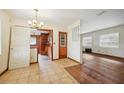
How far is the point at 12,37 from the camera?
156 inches

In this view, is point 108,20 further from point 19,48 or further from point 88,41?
point 88,41

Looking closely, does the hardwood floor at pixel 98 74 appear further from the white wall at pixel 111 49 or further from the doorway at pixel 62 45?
the white wall at pixel 111 49

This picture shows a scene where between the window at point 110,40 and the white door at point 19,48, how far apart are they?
647 cm

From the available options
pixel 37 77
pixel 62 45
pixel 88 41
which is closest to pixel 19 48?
pixel 37 77

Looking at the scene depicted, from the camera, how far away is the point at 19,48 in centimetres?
414

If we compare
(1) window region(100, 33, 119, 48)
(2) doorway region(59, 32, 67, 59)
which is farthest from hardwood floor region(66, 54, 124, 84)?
(1) window region(100, 33, 119, 48)

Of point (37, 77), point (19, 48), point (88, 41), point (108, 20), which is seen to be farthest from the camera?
point (88, 41)

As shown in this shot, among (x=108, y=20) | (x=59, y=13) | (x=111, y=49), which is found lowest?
(x=111, y=49)

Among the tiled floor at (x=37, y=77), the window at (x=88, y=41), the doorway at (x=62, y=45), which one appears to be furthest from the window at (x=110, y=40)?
the tiled floor at (x=37, y=77)

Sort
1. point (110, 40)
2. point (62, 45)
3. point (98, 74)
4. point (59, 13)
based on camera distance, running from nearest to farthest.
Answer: point (98, 74) → point (59, 13) → point (62, 45) → point (110, 40)

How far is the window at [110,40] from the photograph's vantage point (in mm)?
7102

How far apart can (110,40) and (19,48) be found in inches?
275
